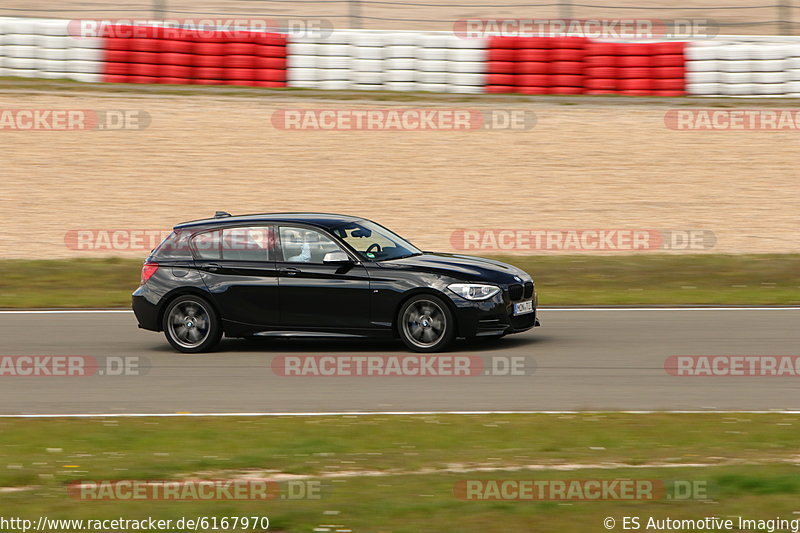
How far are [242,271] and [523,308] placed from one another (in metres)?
2.99

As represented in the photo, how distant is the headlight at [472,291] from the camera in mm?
11367

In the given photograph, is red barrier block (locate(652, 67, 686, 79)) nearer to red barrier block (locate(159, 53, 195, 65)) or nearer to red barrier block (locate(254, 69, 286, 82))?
red barrier block (locate(254, 69, 286, 82))

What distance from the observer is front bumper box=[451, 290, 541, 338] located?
11367 millimetres

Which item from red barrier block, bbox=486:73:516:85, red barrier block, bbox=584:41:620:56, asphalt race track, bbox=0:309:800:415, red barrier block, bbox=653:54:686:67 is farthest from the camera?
red barrier block, bbox=486:73:516:85

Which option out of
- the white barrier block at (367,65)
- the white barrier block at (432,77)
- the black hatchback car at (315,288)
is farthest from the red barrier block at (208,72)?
the black hatchback car at (315,288)

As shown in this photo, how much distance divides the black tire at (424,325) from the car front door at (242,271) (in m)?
1.39

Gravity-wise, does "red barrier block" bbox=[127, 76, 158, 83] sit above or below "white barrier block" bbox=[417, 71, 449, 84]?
above

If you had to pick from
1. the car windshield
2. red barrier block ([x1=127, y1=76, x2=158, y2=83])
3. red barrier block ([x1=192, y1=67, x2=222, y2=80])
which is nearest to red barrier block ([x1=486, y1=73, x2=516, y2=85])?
red barrier block ([x1=192, y1=67, x2=222, y2=80])

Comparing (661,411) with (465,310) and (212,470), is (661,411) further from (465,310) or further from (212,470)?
(212,470)

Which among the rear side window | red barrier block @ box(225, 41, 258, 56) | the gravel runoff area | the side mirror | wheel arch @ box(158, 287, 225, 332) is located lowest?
wheel arch @ box(158, 287, 225, 332)

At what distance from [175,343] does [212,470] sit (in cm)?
514

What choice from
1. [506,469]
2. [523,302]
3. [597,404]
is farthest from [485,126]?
[506,469]

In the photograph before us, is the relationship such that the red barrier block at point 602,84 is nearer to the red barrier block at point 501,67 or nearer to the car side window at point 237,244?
the red barrier block at point 501,67

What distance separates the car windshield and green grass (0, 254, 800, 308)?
3.67 metres
